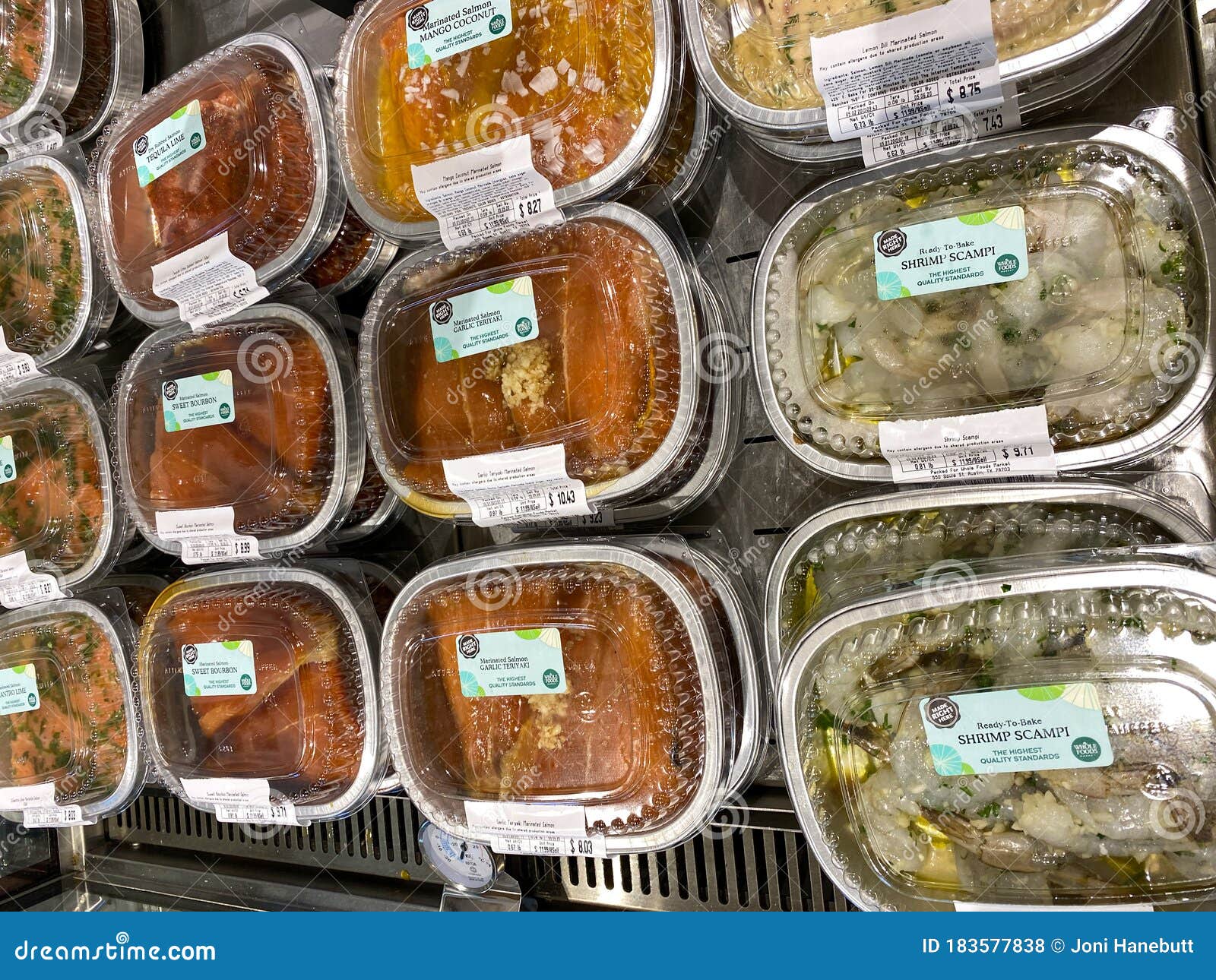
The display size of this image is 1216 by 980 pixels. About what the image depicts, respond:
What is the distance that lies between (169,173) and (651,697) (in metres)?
1.52

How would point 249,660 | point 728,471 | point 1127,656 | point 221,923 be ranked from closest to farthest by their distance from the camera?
point 1127,656 < point 728,471 < point 249,660 < point 221,923

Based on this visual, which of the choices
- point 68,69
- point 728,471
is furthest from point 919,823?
point 68,69

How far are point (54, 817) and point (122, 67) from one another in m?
1.95

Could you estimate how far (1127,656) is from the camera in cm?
104

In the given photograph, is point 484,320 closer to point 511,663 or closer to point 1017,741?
point 511,663

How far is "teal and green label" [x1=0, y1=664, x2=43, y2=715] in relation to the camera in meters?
2.09

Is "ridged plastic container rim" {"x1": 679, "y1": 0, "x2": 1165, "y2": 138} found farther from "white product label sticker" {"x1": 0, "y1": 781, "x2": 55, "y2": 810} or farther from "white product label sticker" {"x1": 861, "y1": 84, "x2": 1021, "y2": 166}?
"white product label sticker" {"x1": 0, "y1": 781, "x2": 55, "y2": 810}

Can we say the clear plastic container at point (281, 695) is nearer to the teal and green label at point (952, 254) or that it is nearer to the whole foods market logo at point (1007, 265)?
the teal and green label at point (952, 254)

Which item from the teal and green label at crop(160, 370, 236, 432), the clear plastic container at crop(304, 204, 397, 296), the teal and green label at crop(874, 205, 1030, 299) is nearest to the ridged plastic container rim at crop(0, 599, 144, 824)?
the teal and green label at crop(160, 370, 236, 432)

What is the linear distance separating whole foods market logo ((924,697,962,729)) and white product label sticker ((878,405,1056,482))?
1.01 ft

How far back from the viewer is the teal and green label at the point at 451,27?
4.50 ft

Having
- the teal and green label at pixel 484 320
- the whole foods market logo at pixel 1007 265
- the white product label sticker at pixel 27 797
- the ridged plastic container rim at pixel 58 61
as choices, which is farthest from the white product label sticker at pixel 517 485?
the ridged plastic container rim at pixel 58 61

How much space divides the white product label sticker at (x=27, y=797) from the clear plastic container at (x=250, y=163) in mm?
1338

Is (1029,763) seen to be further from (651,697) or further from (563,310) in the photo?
(563,310)
